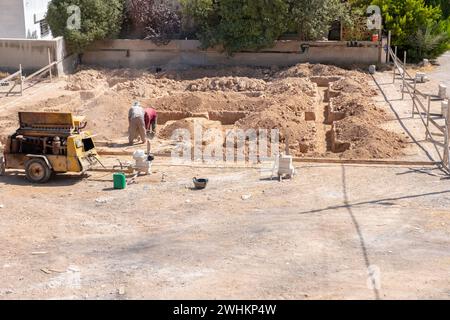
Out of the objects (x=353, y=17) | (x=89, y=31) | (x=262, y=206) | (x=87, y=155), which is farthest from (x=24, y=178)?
(x=353, y=17)

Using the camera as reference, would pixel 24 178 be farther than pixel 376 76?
No

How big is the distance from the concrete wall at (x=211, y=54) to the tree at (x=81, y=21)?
30.5 inches

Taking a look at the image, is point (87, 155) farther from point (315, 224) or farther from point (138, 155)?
point (315, 224)

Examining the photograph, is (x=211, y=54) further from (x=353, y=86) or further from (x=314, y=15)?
(x=353, y=86)

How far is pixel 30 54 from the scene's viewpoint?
95.3 ft

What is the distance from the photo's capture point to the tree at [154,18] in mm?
30375

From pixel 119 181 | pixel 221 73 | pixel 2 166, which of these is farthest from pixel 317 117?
pixel 2 166

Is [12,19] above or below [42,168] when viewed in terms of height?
above

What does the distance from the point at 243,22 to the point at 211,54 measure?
73.3 inches

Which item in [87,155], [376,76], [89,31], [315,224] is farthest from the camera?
[89,31]

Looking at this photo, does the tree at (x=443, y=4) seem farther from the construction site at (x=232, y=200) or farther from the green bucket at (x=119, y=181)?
the green bucket at (x=119, y=181)

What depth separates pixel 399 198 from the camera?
1553 cm

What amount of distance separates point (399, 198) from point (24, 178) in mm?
8396
